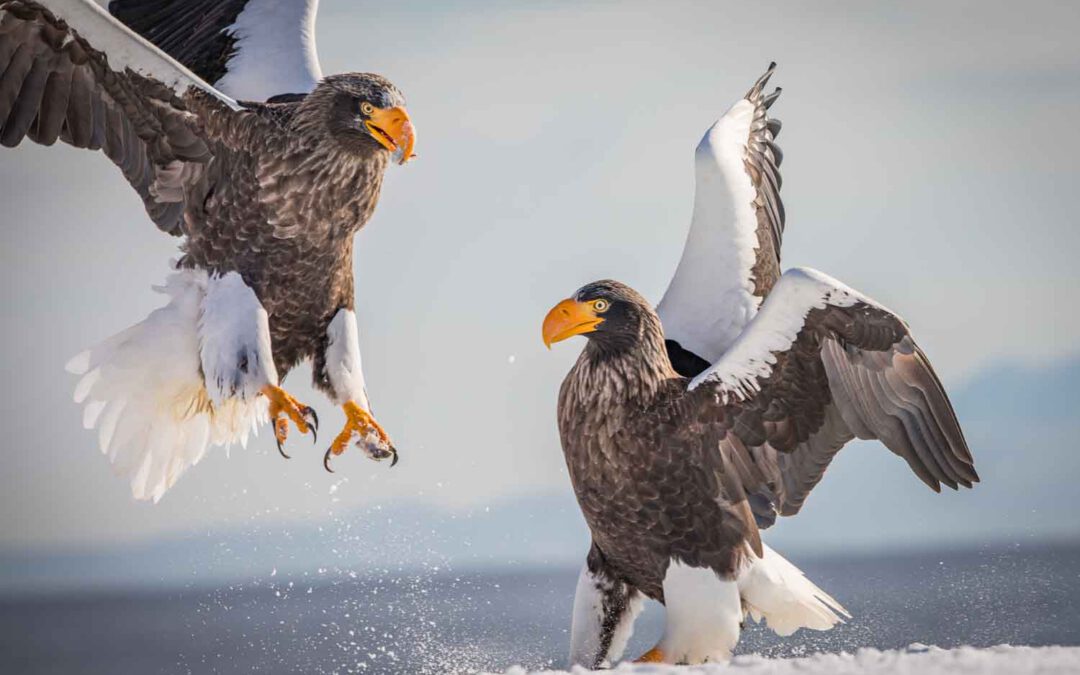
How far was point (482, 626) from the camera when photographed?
22.4 ft

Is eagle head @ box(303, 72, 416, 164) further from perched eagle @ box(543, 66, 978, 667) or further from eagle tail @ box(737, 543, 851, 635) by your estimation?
eagle tail @ box(737, 543, 851, 635)

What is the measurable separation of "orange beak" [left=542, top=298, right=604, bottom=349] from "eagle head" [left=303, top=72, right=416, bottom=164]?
2.12ft

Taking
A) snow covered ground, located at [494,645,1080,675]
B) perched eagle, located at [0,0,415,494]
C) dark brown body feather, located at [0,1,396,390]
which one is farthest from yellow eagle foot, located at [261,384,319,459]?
snow covered ground, located at [494,645,1080,675]

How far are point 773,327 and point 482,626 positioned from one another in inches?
134

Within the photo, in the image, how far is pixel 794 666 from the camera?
326 centimetres

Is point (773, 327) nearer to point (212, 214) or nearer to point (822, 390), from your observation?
point (822, 390)

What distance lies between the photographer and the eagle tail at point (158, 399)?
14.0ft

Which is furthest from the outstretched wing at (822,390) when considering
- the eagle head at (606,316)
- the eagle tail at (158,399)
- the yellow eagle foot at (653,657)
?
the eagle tail at (158,399)

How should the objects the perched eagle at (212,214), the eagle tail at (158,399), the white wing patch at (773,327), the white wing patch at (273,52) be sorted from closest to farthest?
the white wing patch at (773,327)
the perched eagle at (212,214)
the eagle tail at (158,399)
the white wing patch at (273,52)

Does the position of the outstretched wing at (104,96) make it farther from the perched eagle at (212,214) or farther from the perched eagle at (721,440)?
the perched eagle at (721,440)

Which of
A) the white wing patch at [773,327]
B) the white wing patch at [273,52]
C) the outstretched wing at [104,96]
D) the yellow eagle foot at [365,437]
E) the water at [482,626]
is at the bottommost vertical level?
the water at [482,626]

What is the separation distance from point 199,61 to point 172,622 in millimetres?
10181

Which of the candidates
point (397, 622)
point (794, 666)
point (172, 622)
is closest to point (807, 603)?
point (794, 666)

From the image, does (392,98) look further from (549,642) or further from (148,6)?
(549,642)
